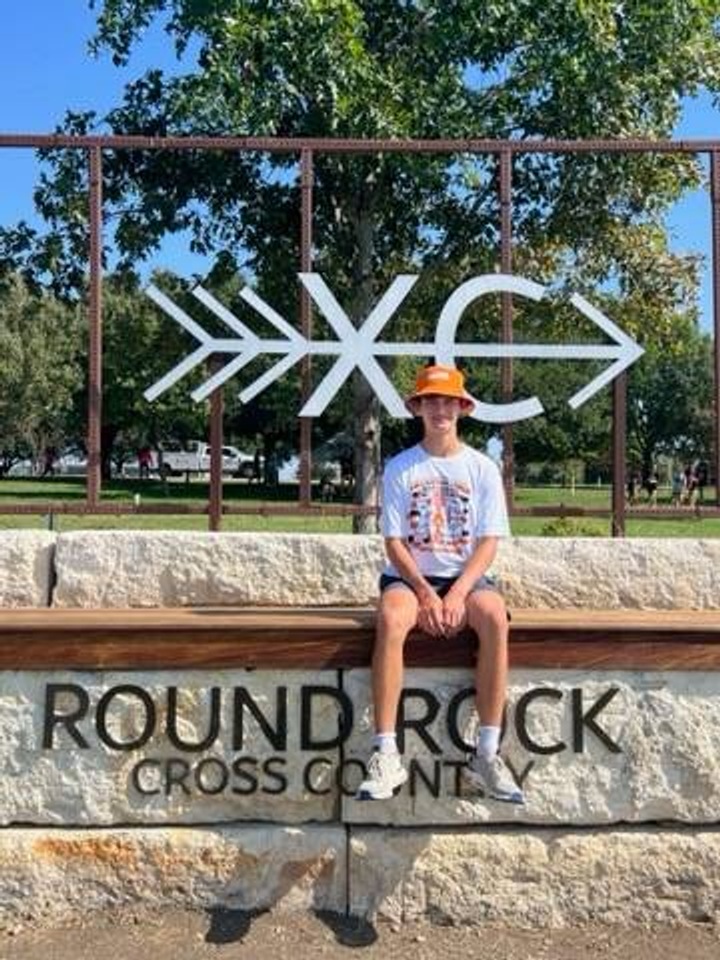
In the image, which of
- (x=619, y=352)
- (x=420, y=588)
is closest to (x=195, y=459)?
(x=619, y=352)

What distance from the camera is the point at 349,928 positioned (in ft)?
13.3

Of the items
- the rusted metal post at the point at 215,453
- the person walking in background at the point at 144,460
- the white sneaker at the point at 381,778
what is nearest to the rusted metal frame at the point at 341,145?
the rusted metal post at the point at 215,453

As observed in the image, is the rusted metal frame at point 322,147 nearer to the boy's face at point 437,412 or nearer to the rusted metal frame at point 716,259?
the rusted metal frame at point 716,259

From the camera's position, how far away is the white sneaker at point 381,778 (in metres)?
3.80

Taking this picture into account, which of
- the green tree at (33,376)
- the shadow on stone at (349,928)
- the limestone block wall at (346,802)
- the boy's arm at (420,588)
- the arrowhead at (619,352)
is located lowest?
the shadow on stone at (349,928)

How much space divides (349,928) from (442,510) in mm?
1395

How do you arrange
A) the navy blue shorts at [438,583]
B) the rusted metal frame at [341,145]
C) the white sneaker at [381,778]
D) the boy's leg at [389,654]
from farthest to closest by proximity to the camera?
the rusted metal frame at [341,145], the navy blue shorts at [438,583], the boy's leg at [389,654], the white sneaker at [381,778]

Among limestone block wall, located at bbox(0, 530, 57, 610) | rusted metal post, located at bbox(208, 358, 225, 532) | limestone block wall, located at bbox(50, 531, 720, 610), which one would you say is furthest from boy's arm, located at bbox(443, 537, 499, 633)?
limestone block wall, located at bbox(0, 530, 57, 610)

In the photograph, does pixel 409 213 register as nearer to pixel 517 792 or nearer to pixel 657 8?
pixel 657 8

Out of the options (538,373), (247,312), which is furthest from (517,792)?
(538,373)

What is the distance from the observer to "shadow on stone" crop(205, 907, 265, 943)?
396 centimetres

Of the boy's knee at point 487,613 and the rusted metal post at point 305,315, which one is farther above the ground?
the rusted metal post at point 305,315

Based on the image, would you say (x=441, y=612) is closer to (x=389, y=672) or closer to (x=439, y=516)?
(x=389, y=672)

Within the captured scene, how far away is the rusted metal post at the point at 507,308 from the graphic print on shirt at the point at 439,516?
45.8 inches
